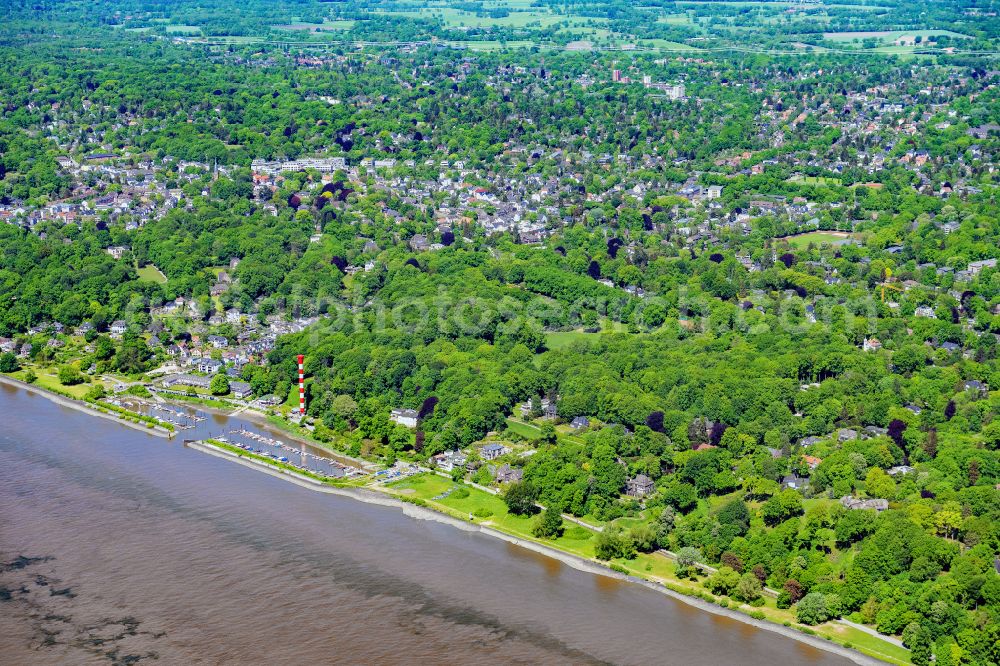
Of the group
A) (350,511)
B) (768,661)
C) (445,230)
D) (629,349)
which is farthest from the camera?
(445,230)

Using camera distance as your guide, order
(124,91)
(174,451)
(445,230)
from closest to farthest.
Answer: (174,451)
(445,230)
(124,91)

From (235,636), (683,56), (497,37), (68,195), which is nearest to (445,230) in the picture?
(68,195)

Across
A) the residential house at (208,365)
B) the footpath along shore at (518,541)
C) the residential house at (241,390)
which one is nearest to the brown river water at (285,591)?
the footpath along shore at (518,541)

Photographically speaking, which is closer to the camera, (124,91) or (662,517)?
(662,517)

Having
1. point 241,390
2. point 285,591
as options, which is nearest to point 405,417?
point 241,390

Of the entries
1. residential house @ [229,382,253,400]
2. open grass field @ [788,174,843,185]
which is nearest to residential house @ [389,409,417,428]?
residential house @ [229,382,253,400]

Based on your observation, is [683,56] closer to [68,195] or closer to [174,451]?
[68,195]

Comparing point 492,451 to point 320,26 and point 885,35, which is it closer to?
point 885,35
